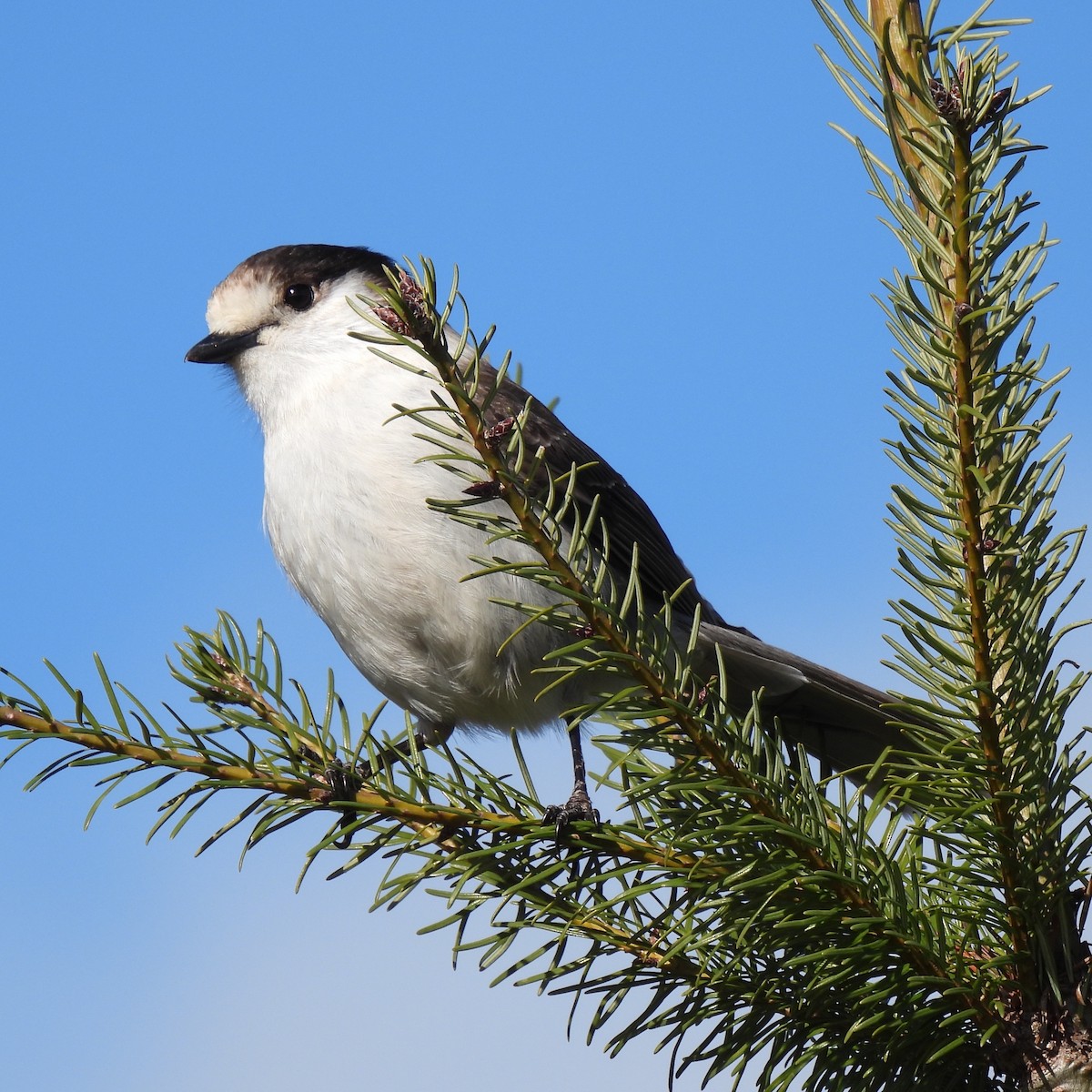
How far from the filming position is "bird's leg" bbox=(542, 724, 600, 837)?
226cm

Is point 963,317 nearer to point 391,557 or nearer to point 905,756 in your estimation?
point 905,756

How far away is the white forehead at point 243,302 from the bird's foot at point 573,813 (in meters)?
2.18

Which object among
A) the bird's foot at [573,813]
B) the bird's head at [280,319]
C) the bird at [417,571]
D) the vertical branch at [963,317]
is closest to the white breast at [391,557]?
the bird at [417,571]

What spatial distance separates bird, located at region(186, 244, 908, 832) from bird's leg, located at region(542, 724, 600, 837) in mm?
15

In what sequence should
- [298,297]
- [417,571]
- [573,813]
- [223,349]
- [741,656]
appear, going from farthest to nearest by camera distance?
[298,297] < [223,349] < [741,656] < [417,571] < [573,813]

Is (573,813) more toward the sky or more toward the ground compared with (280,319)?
more toward the ground

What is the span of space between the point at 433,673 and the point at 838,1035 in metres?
1.88

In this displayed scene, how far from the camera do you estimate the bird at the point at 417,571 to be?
3.43 metres

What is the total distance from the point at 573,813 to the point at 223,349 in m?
2.39

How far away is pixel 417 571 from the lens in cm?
346

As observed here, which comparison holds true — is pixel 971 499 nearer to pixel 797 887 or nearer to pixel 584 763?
pixel 797 887

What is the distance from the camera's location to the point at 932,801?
78.2 inches

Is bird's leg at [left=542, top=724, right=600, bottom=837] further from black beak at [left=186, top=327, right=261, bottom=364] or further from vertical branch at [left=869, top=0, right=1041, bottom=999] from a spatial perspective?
black beak at [left=186, top=327, right=261, bottom=364]

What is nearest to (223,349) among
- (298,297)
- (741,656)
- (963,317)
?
(298,297)
